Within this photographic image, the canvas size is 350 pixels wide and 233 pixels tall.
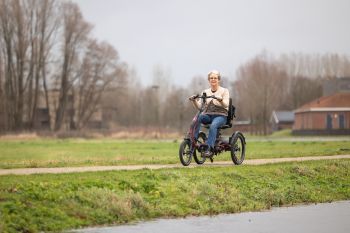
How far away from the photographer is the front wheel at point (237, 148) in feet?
57.3

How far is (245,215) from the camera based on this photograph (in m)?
13.4

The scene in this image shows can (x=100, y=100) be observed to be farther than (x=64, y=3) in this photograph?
Yes

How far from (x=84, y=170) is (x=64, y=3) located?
66895 mm

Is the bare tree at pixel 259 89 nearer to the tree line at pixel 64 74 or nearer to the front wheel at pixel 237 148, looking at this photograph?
the tree line at pixel 64 74

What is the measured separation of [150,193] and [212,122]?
380cm

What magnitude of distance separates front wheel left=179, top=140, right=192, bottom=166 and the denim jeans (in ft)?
1.01

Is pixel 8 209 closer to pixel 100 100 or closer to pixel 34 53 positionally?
pixel 34 53

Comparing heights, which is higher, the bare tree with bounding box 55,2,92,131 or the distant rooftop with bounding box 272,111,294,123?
the bare tree with bounding box 55,2,92,131

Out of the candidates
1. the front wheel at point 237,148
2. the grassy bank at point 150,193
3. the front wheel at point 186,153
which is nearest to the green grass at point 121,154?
the front wheel at point 186,153

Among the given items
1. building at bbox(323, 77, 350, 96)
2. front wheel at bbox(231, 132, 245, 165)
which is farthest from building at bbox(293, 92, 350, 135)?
front wheel at bbox(231, 132, 245, 165)

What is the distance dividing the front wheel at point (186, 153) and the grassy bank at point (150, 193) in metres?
0.75

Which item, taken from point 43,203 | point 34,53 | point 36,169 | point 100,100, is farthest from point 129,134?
point 43,203

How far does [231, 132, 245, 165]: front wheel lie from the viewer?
17.5 m

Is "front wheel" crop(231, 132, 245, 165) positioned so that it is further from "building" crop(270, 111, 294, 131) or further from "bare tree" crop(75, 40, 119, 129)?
"building" crop(270, 111, 294, 131)
